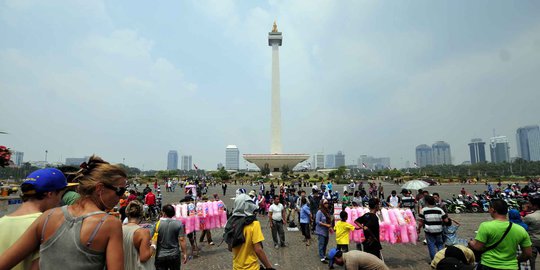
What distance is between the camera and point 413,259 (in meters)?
7.44

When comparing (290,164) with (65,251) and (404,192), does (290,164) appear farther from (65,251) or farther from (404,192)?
(65,251)

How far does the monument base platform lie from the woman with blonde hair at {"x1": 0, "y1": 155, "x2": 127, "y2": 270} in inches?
2647

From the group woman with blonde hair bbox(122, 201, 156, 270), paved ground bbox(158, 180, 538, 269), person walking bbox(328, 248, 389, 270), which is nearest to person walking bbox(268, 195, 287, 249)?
paved ground bbox(158, 180, 538, 269)

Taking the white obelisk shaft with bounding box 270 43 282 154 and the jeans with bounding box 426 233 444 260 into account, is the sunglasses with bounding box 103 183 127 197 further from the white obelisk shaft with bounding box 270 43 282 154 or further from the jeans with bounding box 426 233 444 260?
the white obelisk shaft with bounding box 270 43 282 154

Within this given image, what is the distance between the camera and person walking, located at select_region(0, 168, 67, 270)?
202cm

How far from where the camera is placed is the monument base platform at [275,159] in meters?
69.4

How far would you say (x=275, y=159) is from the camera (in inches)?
2753

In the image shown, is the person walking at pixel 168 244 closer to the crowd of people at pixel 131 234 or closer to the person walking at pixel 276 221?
the crowd of people at pixel 131 234

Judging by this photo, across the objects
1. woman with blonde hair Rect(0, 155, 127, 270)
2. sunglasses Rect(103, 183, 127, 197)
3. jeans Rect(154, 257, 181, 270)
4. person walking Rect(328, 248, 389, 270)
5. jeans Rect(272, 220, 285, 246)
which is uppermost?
sunglasses Rect(103, 183, 127, 197)

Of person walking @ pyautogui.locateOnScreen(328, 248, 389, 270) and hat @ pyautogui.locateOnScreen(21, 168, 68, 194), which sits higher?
hat @ pyautogui.locateOnScreen(21, 168, 68, 194)

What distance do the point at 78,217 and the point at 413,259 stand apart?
7.93 metres

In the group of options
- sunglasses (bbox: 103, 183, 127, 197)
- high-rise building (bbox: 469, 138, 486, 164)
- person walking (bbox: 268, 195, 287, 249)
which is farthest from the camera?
high-rise building (bbox: 469, 138, 486, 164)

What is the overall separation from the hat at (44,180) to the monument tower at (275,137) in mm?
64215

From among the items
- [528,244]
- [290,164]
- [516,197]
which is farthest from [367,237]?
[290,164]
